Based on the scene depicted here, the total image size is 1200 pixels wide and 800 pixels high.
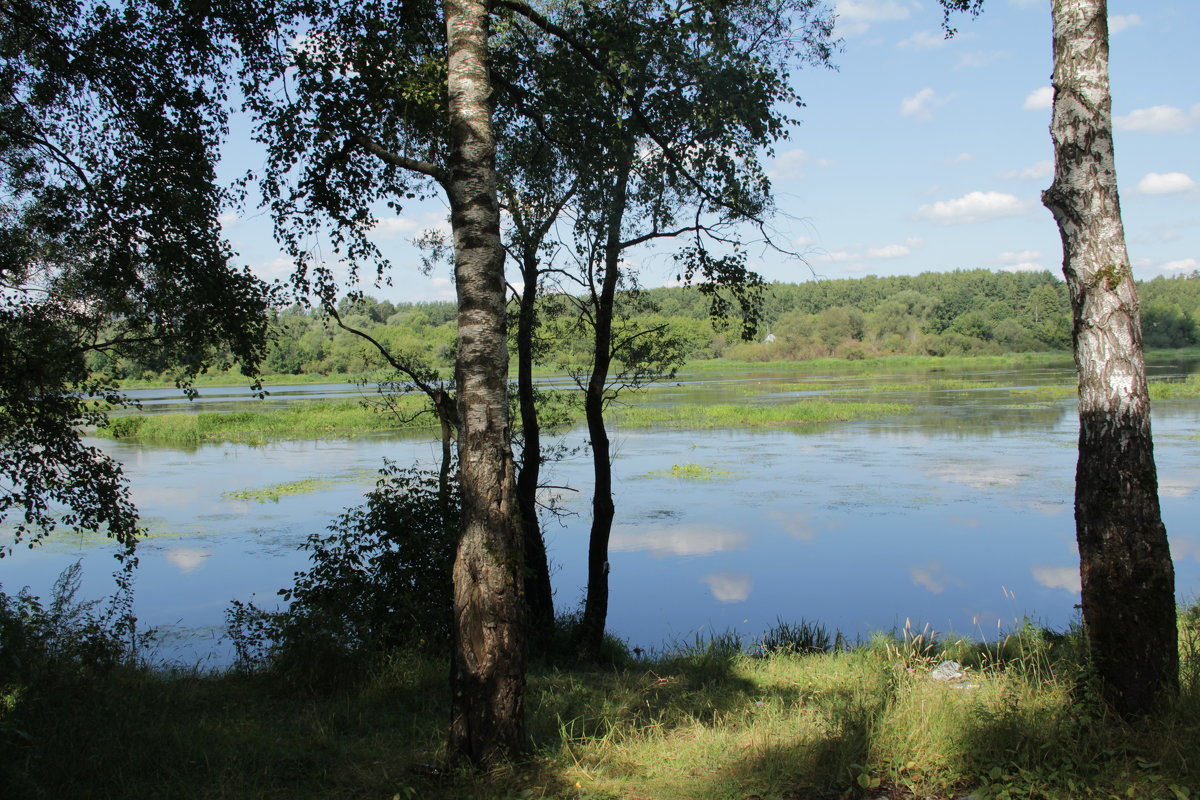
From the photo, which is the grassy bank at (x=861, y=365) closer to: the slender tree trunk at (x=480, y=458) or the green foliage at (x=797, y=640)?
the green foliage at (x=797, y=640)

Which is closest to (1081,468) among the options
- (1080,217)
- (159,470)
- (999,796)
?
(1080,217)

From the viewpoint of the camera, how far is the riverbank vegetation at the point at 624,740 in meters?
3.58

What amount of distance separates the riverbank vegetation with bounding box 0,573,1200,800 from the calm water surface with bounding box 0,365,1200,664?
4160 millimetres

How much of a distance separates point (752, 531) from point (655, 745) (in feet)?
36.7

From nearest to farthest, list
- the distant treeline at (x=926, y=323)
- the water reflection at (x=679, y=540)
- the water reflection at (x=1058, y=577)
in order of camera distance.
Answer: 1. the water reflection at (x=1058, y=577)
2. the water reflection at (x=679, y=540)
3. the distant treeline at (x=926, y=323)

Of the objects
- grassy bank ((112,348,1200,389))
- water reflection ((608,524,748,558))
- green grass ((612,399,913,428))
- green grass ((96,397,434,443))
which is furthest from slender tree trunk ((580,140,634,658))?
grassy bank ((112,348,1200,389))

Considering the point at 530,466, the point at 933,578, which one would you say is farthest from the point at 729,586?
the point at 530,466

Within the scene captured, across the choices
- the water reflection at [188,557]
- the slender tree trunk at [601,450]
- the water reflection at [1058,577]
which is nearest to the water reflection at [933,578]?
the water reflection at [1058,577]

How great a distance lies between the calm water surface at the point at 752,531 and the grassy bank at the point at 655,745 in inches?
168

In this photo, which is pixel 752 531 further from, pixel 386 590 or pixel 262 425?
pixel 262 425

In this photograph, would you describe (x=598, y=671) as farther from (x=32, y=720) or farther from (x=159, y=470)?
(x=159, y=470)

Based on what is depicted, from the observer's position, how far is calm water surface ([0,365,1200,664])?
11.2 m

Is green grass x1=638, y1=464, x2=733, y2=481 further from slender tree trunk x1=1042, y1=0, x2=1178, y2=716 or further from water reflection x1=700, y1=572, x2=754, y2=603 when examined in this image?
slender tree trunk x1=1042, y1=0, x2=1178, y2=716

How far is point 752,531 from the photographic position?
15.1 metres
